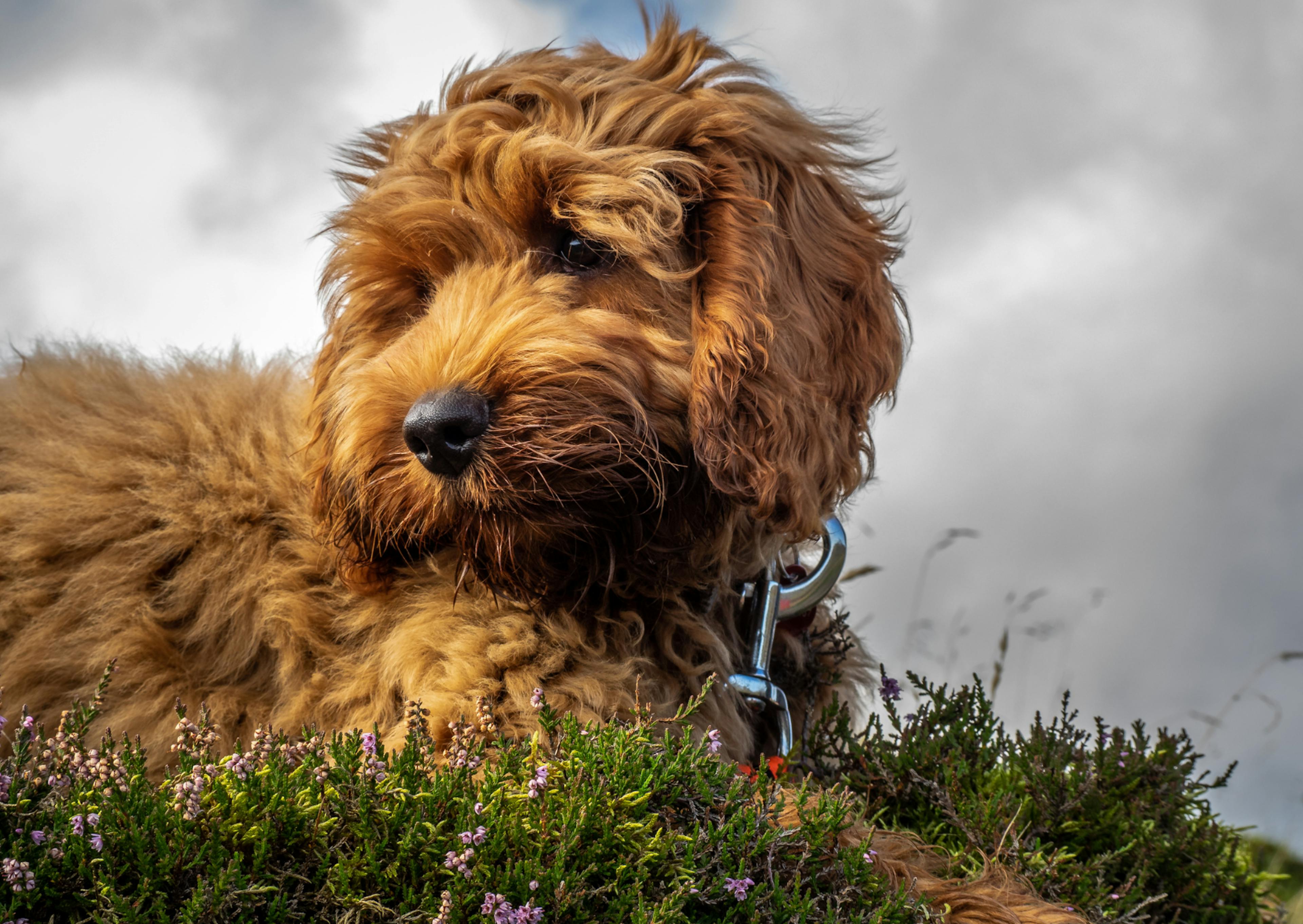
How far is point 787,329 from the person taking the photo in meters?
2.97

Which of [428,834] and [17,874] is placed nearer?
[17,874]

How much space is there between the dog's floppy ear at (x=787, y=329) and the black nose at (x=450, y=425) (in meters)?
0.56

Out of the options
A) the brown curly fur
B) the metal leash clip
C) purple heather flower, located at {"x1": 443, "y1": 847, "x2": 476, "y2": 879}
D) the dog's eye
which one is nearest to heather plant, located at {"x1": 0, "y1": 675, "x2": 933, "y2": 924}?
purple heather flower, located at {"x1": 443, "y1": 847, "x2": 476, "y2": 879}

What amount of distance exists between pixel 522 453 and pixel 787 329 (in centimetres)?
82

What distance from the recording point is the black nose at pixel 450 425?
2.65 meters

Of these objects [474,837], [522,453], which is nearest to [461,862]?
[474,837]

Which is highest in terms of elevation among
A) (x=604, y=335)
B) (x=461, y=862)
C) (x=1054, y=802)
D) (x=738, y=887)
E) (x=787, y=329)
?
(x=787, y=329)

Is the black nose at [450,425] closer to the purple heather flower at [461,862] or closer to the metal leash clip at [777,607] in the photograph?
the purple heather flower at [461,862]

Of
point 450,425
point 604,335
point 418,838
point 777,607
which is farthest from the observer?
point 777,607

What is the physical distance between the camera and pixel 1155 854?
3285 millimetres

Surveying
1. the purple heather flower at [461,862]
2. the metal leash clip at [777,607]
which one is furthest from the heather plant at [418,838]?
the metal leash clip at [777,607]

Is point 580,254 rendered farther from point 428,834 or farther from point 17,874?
point 17,874

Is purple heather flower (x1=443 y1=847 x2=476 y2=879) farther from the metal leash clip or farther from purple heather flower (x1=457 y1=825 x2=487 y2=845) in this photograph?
the metal leash clip

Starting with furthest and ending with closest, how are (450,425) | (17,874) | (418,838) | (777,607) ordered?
(777,607)
(450,425)
(418,838)
(17,874)
